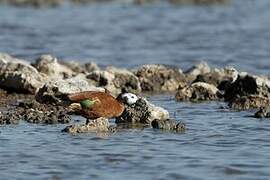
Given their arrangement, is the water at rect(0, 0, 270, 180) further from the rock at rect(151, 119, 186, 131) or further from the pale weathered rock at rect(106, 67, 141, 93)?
the pale weathered rock at rect(106, 67, 141, 93)

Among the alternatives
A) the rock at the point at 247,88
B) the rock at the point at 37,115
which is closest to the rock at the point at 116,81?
the rock at the point at 247,88

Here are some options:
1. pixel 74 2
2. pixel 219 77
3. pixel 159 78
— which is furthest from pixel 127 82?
pixel 74 2

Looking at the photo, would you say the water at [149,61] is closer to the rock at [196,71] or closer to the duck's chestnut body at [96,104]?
the duck's chestnut body at [96,104]

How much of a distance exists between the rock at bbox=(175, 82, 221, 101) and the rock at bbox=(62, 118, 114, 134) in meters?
3.94

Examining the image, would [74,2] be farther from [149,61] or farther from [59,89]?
[59,89]

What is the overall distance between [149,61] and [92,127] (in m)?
10.7

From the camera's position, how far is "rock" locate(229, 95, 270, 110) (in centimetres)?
1589

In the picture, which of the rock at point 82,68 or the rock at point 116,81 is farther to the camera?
the rock at point 82,68

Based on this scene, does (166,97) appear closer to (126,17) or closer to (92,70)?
(92,70)

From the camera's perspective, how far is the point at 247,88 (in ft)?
54.8

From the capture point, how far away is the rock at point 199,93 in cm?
1711

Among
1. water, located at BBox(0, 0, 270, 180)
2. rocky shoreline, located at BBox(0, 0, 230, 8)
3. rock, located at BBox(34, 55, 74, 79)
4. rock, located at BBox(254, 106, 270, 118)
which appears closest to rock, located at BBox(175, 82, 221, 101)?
water, located at BBox(0, 0, 270, 180)

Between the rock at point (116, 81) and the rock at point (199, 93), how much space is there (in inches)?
49.2

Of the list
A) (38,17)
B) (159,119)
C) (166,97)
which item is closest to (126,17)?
(38,17)
